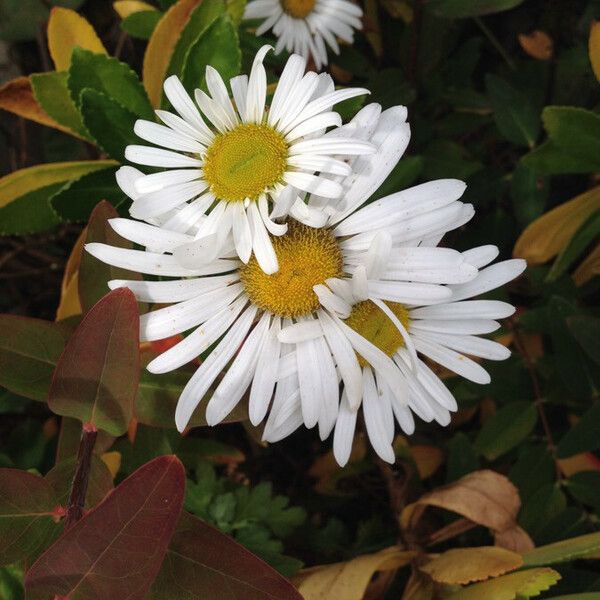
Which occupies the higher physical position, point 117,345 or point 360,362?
point 117,345

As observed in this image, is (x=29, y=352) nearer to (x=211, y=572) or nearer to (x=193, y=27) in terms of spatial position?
(x=211, y=572)

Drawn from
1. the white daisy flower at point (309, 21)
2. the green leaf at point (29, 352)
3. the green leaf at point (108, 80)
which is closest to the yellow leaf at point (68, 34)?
the green leaf at point (108, 80)

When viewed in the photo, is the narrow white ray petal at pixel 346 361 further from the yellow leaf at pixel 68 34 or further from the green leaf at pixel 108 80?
the yellow leaf at pixel 68 34

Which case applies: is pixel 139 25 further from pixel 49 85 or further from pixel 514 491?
pixel 514 491

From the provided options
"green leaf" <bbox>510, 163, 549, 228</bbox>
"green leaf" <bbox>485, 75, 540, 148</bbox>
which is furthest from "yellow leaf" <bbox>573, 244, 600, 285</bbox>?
"green leaf" <bbox>485, 75, 540, 148</bbox>

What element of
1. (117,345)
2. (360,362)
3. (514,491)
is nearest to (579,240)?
(514,491)

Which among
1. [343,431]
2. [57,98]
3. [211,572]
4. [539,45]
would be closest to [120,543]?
[211,572]

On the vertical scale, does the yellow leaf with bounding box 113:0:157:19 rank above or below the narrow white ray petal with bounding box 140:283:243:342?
above

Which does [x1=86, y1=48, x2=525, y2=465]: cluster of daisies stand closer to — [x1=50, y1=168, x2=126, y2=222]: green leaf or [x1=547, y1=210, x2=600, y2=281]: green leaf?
[x1=50, y1=168, x2=126, y2=222]: green leaf
